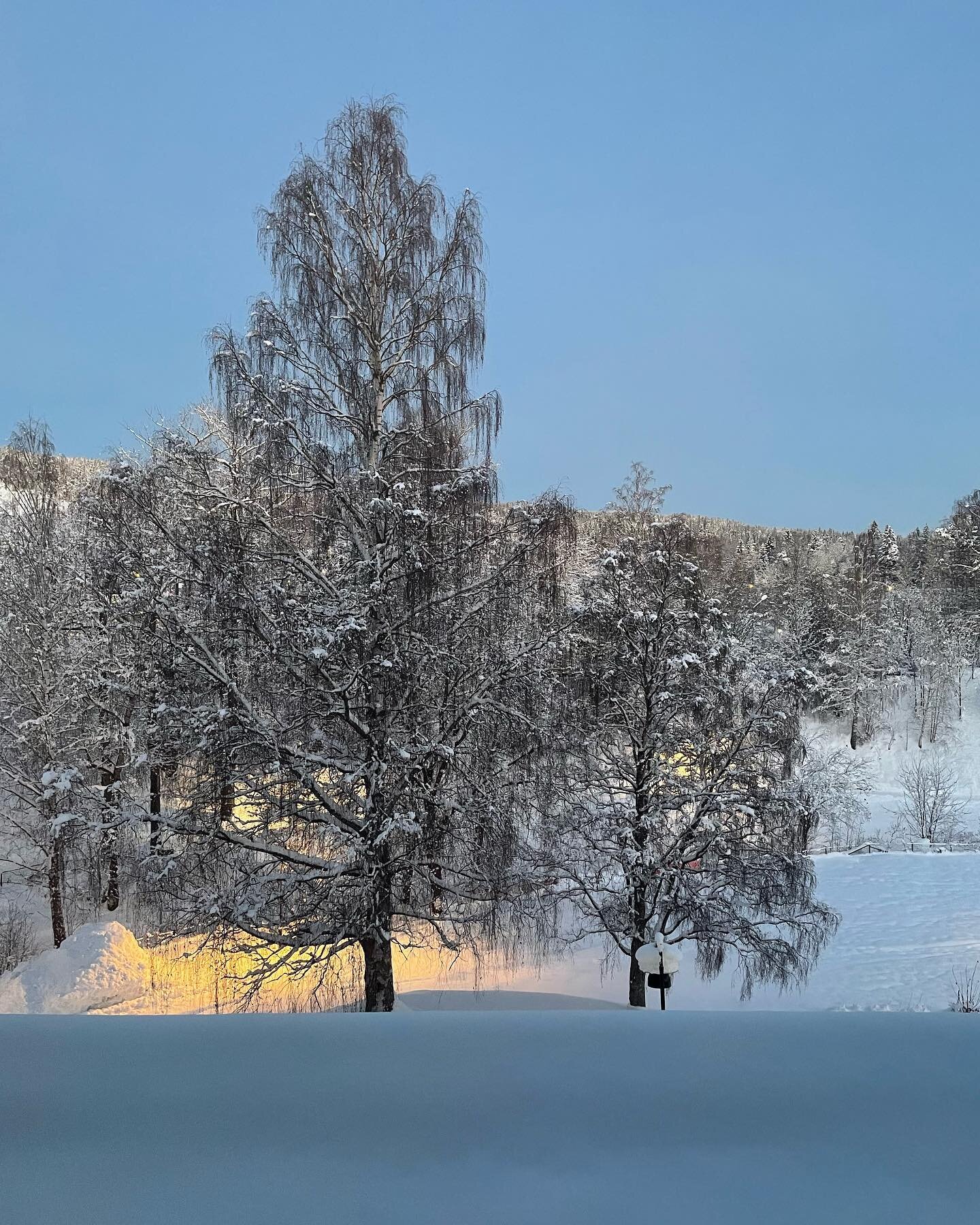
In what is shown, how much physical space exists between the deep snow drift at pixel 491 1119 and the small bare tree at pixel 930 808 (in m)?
24.8

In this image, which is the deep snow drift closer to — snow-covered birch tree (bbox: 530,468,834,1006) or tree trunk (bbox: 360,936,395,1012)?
tree trunk (bbox: 360,936,395,1012)

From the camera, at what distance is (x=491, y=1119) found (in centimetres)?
121

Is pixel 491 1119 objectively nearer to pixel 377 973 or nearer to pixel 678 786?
pixel 377 973

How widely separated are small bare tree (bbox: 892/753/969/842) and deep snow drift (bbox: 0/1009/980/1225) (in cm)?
2480

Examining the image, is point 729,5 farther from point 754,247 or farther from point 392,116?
point 754,247

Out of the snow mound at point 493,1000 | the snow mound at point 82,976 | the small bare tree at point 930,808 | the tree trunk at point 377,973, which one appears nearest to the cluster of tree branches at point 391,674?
the tree trunk at point 377,973

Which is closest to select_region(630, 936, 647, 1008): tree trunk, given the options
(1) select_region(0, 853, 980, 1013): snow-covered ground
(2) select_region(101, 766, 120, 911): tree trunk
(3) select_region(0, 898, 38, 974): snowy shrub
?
(1) select_region(0, 853, 980, 1013): snow-covered ground

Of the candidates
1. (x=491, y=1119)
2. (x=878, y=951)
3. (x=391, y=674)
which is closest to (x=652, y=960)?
(x=391, y=674)

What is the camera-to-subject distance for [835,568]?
52.0 metres

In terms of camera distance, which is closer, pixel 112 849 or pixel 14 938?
pixel 112 849

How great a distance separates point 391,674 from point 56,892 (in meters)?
9.45

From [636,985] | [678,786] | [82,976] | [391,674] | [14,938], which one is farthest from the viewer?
[14,938]

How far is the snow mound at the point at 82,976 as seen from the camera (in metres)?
9.47

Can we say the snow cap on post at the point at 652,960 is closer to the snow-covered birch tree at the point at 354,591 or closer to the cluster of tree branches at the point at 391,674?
the cluster of tree branches at the point at 391,674
